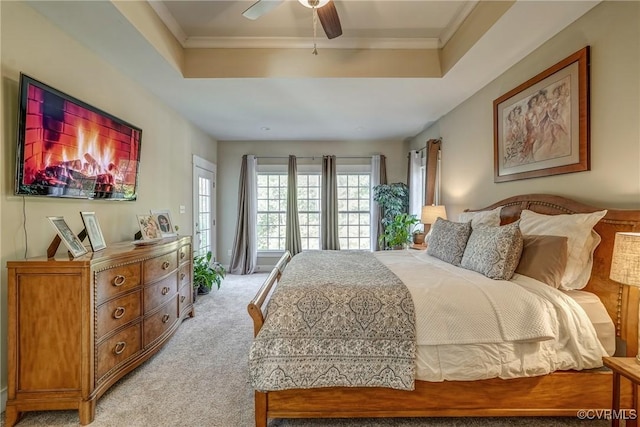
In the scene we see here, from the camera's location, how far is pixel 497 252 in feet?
6.42

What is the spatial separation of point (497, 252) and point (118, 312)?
105 inches

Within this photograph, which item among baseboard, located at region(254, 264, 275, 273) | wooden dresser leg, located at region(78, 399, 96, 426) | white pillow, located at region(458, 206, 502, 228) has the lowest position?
wooden dresser leg, located at region(78, 399, 96, 426)

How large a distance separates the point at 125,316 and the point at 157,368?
0.58 meters

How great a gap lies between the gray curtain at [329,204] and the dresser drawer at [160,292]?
3175mm

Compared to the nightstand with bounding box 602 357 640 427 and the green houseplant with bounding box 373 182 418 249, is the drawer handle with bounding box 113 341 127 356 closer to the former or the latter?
the nightstand with bounding box 602 357 640 427

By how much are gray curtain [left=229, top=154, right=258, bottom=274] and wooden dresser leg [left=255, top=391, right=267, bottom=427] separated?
408cm

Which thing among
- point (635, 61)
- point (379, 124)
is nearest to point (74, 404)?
point (635, 61)

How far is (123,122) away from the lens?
106 inches

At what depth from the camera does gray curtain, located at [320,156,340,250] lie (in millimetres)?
5625

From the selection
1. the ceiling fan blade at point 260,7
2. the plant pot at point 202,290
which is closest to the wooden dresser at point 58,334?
the ceiling fan blade at point 260,7

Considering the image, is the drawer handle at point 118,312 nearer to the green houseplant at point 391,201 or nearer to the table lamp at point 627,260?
the table lamp at point 627,260

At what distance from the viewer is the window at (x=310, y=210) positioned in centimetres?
582

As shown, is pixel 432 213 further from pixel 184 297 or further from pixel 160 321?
pixel 160 321

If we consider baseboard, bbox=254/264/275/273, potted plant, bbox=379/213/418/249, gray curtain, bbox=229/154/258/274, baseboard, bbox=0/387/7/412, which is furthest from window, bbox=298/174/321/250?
baseboard, bbox=0/387/7/412
